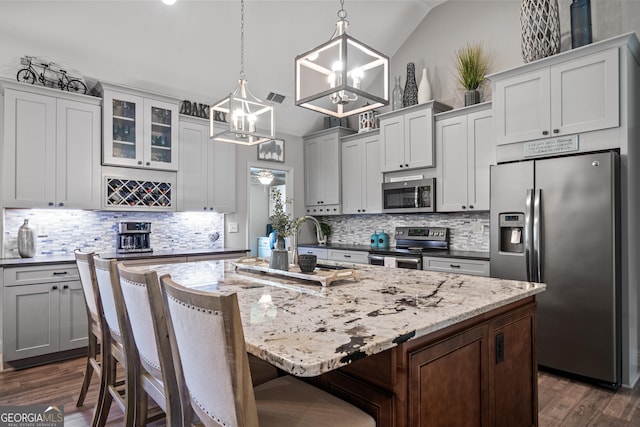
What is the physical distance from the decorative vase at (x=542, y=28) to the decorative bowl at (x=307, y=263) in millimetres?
2735

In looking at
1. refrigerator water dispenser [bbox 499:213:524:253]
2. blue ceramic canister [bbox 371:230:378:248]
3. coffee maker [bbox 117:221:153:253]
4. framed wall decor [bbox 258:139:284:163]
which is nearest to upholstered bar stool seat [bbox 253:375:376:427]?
refrigerator water dispenser [bbox 499:213:524:253]

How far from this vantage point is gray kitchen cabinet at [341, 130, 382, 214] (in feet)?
16.4

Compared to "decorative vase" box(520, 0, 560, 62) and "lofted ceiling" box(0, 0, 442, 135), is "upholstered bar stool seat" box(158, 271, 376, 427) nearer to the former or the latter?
"decorative vase" box(520, 0, 560, 62)

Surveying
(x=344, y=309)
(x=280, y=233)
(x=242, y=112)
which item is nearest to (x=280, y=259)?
(x=280, y=233)

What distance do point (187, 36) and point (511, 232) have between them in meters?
3.84

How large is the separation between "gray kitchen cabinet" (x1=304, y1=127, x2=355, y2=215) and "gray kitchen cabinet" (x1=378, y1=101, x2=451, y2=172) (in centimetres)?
86

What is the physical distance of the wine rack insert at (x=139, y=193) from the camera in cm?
396

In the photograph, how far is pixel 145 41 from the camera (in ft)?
12.8

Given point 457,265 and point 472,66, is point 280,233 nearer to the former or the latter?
point 457,265

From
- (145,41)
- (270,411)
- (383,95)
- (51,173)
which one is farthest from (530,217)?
(51,173)

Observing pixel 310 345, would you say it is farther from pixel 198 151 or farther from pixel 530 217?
pixel 198 151

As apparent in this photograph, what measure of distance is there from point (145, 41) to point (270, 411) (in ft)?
13.1

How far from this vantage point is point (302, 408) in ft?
4.23

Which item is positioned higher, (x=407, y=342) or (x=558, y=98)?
(x=558, y=98)
